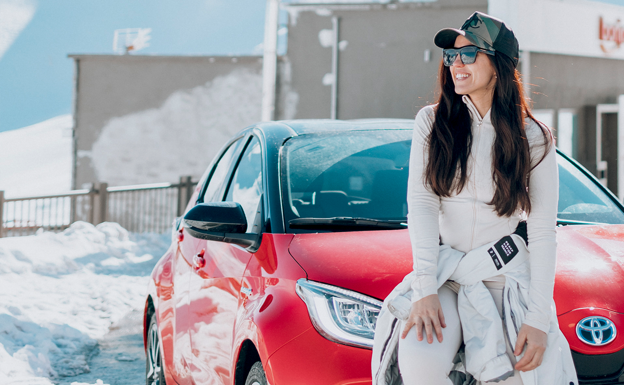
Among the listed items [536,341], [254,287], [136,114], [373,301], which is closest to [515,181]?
[536,341]

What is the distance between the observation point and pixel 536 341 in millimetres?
1980

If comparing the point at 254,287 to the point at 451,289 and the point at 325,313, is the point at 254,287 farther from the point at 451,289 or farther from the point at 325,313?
the point at 451,289

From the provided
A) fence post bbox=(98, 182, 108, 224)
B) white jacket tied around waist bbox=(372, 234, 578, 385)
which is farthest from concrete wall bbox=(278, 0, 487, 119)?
white jacket tied around waist bbox=(372, 234, 578, 385)

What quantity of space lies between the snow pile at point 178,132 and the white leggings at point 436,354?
16103 mm

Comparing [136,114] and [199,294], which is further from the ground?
[136,114]

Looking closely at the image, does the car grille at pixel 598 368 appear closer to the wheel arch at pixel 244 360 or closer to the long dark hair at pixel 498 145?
the long dark hair at pixel 498 145

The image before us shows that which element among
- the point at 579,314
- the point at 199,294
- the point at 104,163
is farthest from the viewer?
the point at 104,163

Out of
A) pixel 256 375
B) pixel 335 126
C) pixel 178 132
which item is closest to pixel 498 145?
pixel 256 375

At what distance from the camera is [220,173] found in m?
4.17

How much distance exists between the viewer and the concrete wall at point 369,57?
51.2 ft

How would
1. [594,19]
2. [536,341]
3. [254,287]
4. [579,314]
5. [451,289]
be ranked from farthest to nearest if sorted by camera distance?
[594,19] → [254,287] → [579,314] → [451,289] → [536,341]

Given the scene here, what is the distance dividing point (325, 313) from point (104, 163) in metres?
17.9

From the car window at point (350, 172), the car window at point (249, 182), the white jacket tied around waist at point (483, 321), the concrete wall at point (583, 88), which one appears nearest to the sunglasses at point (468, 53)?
the white jacket tied around waist at point (483, 321)

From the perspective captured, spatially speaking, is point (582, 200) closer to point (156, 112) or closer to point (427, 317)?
point (427, 317)
